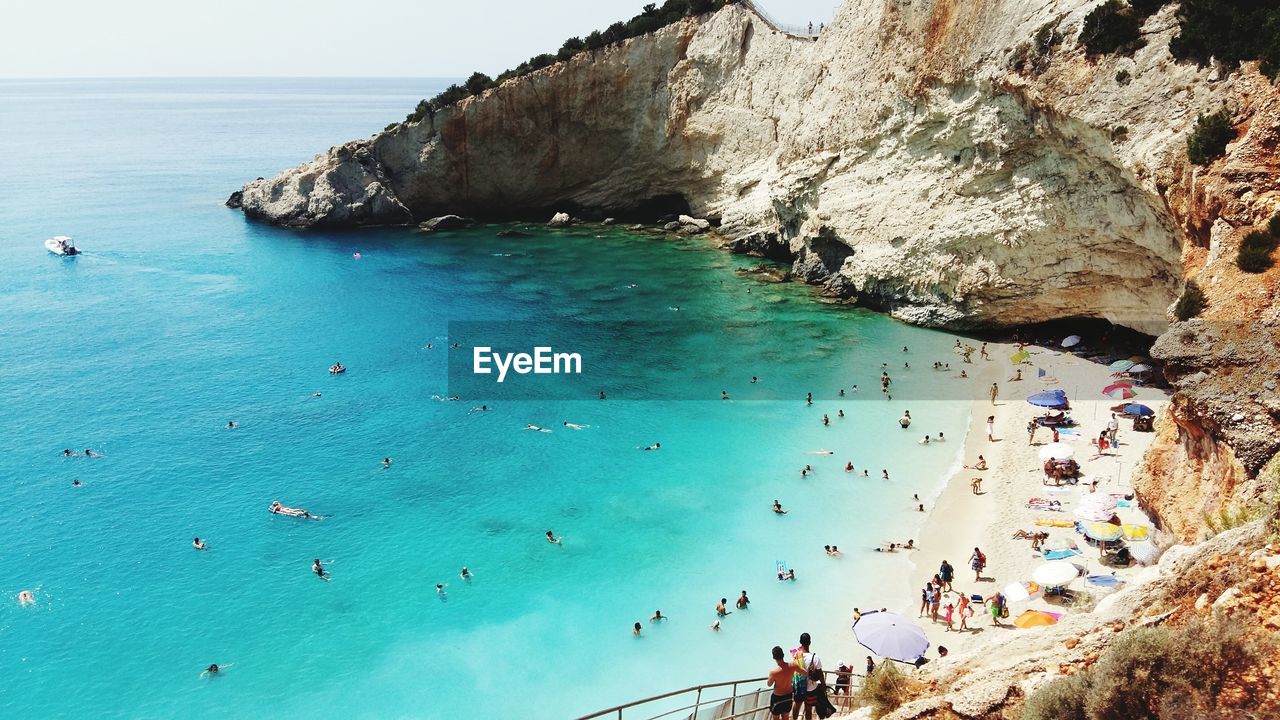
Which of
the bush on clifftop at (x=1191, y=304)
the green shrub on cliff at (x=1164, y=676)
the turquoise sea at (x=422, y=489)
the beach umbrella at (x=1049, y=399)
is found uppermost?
the bush on clifftop at (x=1191, y=304)

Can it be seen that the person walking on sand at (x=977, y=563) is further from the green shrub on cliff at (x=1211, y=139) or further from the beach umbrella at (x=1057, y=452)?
the green shrub on cliff at (x=1211, y=139)

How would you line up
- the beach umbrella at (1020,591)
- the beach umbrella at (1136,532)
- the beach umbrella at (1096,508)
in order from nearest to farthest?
1. the beach umbrella at (1020,591)
2. the beach umbrella at (1136,532)
3. the beach umbrella at (1096,508)

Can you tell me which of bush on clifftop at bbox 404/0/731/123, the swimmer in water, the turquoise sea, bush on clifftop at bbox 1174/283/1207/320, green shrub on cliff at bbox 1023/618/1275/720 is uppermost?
bush on clifftop at bbox 404/0/731/123

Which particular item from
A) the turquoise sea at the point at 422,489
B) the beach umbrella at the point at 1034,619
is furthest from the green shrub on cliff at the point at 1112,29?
the beach umbrella at the point at 1034,619

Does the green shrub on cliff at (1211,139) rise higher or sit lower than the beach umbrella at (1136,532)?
higher

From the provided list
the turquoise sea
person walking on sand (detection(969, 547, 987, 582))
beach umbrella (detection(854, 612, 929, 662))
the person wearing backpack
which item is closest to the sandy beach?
person walking on sand (detection(969, 547, 987, 582))

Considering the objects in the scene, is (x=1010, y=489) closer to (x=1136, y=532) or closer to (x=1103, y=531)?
(x=1103, y=531)

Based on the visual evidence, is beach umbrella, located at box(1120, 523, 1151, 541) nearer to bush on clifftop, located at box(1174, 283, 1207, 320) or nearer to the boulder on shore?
bush on clifftop, located at box(1174, 283, 1207, 320)
